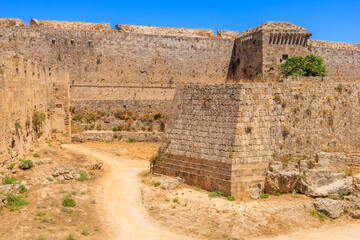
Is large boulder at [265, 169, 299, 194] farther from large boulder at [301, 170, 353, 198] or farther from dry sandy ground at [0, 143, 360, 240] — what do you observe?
large boulder at [301, 170, 353, 198]

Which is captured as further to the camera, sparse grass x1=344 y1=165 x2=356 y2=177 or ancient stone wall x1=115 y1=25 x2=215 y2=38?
ancient stone wall x1=115 y1=25 x2=215 y2=38

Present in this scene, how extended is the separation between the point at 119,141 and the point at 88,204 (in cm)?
1161

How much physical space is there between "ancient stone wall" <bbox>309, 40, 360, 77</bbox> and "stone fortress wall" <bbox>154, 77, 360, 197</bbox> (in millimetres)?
12530

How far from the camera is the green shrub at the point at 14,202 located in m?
10.4

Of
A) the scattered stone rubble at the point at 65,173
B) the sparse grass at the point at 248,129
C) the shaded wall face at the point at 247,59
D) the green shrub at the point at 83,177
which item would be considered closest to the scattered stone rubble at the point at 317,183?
the sparse grass at the point at 248,129

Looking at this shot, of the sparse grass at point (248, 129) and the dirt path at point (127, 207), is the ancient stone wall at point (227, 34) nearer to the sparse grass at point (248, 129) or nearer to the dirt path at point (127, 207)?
the dirt path at point (127, 207)

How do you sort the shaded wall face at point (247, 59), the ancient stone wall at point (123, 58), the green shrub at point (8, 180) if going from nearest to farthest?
the green shrub at point (8, 180) → the ancient stone wall at point (123, 58) → the shaded wall face at point (247, 59)

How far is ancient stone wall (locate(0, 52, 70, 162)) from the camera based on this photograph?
12.7m

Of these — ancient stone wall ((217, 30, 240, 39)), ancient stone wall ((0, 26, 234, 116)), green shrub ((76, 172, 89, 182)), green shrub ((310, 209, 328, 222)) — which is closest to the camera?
green shrub ((310, 209, 328, 222))

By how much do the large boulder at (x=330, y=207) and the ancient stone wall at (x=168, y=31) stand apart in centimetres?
2032

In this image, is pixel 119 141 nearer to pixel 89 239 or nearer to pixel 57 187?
pixel 57 187

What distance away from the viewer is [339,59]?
28.5 meters

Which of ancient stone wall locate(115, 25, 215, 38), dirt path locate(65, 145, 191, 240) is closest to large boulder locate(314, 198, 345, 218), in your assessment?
dirt path locate(65, 145, 191, 240)

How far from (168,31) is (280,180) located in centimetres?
1997
